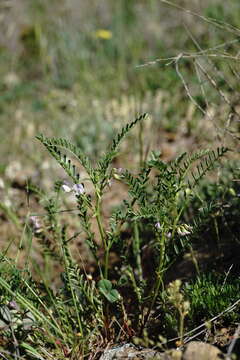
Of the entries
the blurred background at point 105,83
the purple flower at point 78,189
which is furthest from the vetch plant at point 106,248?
the blurred background at point 105,83

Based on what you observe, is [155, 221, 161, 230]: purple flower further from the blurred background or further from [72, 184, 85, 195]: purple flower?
the blurred background

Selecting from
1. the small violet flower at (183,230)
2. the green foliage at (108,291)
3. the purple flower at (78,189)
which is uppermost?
the purple flower at (78,189)

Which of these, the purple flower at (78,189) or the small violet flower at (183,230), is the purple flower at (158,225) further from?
the purple flower at (78,189)

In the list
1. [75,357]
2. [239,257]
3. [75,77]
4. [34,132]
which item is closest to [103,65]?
[75,77]

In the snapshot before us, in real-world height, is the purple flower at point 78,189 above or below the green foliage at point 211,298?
above

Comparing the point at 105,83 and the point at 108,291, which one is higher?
the point at 105,83

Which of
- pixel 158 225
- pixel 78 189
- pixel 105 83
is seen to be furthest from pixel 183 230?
pixel 105 83

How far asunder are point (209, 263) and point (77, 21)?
165 inches

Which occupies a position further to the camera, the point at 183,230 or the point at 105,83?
the point at 105,83

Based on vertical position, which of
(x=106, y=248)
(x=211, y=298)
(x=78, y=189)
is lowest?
(x=211, y=298)

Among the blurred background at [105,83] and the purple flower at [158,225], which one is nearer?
the purple flower at [158,225]

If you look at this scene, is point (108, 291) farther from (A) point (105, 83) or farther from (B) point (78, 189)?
(A) point (105, 83)

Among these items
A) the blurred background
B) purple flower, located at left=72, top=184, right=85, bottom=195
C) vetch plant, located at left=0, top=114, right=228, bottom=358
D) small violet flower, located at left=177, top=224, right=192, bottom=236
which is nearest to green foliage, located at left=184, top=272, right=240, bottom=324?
vetch plant, located at left=0, top=114, right=228, bottom=358

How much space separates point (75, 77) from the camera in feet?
14.4
